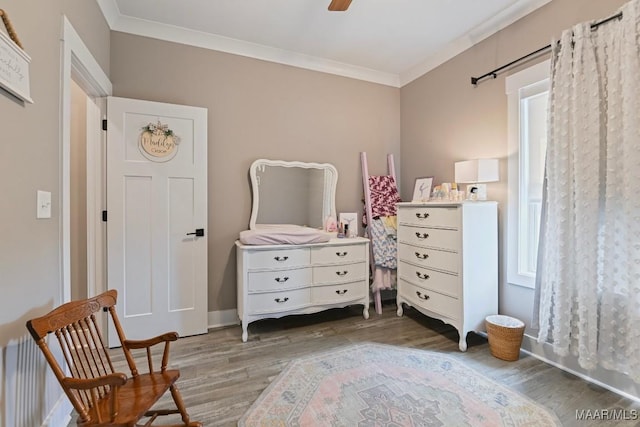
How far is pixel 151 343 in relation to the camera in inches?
57.4

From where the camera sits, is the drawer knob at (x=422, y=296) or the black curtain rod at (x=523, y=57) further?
the drawer knob at (x=422, y=296)

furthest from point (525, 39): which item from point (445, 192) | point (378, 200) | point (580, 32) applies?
point (378, 200)

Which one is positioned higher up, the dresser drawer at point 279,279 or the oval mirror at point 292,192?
the oval mirror at point 292,192

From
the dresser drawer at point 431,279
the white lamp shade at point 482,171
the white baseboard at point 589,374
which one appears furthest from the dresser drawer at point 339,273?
the white baseboard at point 589,374

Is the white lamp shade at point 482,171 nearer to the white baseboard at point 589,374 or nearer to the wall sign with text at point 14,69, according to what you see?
the white baseboard at point 589,374

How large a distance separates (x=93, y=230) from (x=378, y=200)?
282 cm

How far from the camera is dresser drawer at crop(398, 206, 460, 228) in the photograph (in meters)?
2.42

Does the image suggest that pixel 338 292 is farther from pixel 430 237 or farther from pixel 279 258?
pixel 430 237

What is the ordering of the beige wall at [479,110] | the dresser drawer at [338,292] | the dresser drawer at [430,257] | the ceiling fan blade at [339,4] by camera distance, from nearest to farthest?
the ceiling fan blade at [339,4], the beige wall at [479,110], the dresser drawer at [430,257], the dresser drawer at [338,292]

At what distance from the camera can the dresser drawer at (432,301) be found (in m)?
2.43

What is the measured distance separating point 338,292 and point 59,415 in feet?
6.79

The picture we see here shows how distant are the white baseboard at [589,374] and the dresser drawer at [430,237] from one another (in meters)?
0.93

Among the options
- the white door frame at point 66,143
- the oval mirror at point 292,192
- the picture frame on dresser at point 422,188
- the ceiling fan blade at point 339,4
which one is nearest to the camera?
the white door frame at point 66,143

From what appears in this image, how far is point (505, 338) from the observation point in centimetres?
221
